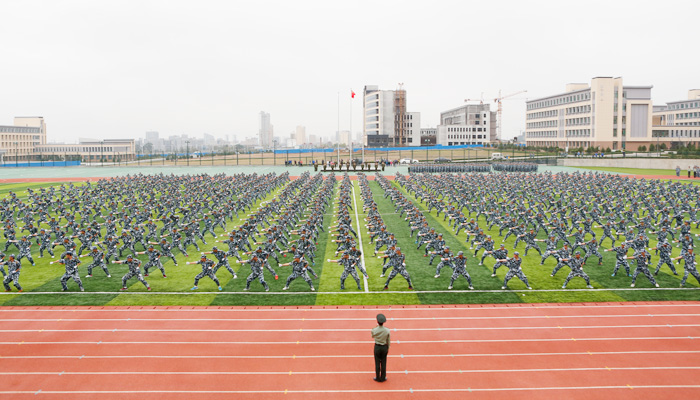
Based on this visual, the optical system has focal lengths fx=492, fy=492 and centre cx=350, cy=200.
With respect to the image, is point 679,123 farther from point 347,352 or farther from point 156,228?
point 347,352

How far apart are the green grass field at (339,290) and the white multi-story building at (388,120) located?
10922cm

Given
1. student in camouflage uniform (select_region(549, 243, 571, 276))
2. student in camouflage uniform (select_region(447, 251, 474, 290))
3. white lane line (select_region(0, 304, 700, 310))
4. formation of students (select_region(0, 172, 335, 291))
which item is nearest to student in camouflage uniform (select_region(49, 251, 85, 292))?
formation of students (select_region(0, 172, 335, 291))

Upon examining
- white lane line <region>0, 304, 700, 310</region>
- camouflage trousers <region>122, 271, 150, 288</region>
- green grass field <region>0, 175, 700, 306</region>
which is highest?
camouflage trousers <region>122, 271, 150, 288</region>

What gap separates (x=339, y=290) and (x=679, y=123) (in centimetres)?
11868

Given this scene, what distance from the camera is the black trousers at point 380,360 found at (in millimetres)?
9594

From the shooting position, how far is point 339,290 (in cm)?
1598

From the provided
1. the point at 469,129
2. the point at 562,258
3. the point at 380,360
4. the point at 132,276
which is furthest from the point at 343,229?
the point at 469,129

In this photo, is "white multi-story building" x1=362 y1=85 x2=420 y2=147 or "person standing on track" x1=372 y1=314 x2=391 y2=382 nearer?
"person standing on track" x1=372 y1=314 x2=391 y2=382

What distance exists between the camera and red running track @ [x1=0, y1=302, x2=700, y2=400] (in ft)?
32.2

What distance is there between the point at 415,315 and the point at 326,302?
2.75 metres

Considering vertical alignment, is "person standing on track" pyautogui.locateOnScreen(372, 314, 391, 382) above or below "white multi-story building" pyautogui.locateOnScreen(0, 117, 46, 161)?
below

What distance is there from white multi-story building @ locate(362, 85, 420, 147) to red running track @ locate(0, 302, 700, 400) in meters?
114

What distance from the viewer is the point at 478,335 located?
40.4ft

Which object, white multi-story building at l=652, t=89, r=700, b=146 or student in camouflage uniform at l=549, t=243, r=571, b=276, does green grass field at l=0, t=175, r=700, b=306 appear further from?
white multi-story building at l=652, t=89, r=700, b=146
